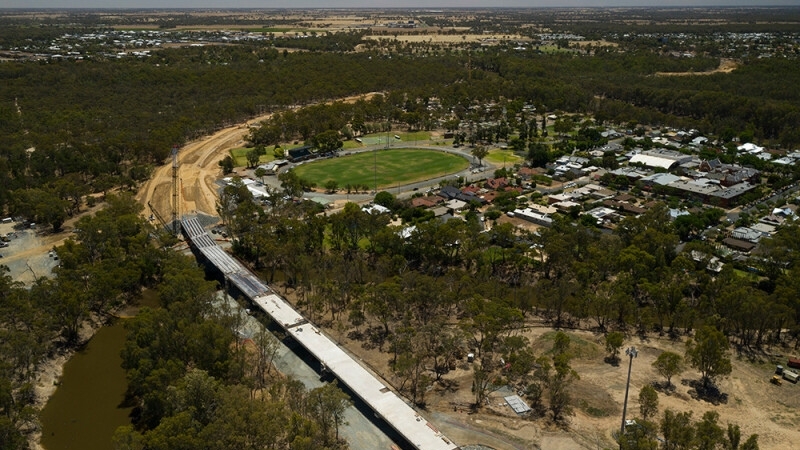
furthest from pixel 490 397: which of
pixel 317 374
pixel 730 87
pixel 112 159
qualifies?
pixel 730 87

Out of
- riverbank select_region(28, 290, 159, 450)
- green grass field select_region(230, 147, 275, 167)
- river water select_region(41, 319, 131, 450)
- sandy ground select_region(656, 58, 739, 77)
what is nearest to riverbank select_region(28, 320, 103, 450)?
riverbank select_region(28, 290, 159, 450)

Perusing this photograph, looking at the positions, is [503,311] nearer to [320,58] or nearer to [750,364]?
[750,364]

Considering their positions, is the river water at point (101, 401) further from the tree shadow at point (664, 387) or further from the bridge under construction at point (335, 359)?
the tree shadow at point (664, 387)

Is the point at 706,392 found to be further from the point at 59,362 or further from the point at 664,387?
the point at 59,362

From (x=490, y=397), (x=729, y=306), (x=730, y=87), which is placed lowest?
(x=490, y=397)

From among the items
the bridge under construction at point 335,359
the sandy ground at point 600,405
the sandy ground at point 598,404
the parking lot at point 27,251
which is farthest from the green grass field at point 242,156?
the sandy ground at point 600,405

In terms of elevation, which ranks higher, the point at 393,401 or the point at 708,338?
the point at 708,338

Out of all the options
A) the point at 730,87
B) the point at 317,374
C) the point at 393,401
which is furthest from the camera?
Result: the point at 730,87

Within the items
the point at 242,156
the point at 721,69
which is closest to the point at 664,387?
the point at 242,156
